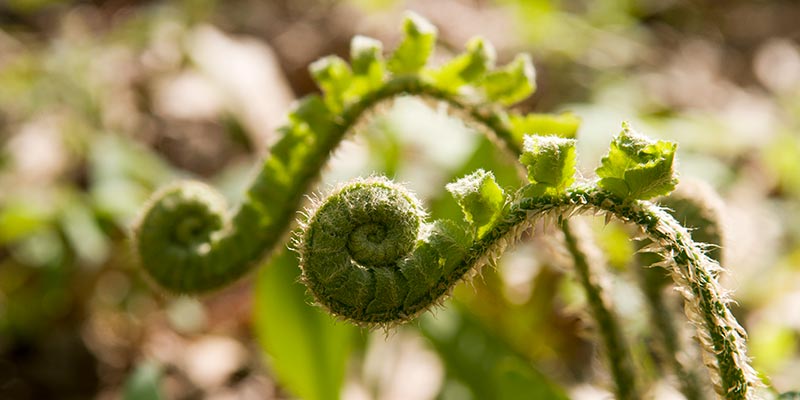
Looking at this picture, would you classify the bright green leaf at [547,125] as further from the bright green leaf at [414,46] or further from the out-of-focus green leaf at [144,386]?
the out-of-focus green leaf at [144,386]

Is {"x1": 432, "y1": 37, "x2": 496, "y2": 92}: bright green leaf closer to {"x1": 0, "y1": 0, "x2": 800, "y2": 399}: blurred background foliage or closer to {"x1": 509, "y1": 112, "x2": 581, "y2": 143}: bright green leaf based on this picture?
{"x1": 509, "y1": 112, "x2": 581, "y2": 143}: bright green leaf

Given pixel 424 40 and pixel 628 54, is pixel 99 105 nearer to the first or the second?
pixel 424 40

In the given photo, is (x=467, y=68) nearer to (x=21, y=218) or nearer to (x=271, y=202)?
(x=271, y=202)

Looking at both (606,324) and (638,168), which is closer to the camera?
(638,168)

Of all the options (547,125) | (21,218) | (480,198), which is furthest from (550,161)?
(21,218)

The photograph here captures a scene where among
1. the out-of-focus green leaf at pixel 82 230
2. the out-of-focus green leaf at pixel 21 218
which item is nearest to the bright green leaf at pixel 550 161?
the out-of-focus green leaf at pixel 82 230

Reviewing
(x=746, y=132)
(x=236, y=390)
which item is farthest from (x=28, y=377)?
(x=746, y=132)

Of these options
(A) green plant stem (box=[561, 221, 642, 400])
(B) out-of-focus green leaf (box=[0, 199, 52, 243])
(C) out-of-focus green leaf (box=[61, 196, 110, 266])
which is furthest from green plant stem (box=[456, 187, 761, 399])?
(B) out-of-focus green leaf (box=[0, 199, 52, 243])
